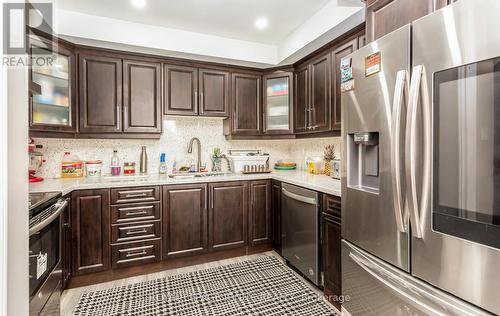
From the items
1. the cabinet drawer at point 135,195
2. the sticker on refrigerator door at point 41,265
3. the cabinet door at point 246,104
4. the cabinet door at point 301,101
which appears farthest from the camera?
the cabinet door at point 246,104

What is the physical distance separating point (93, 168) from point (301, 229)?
2285 millimetres

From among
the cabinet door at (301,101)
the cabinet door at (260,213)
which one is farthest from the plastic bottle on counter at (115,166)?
the cabinet door at (301,101)

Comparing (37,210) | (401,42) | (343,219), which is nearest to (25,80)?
(37,210)

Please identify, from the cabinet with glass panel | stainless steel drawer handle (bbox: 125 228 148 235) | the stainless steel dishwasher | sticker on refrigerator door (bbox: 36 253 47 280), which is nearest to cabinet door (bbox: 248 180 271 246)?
the stainless steel dishwasher

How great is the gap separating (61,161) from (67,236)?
986 mm

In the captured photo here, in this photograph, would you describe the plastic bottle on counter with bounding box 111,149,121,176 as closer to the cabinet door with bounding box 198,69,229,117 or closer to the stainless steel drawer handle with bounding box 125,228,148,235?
the stainless steel drawer handle with bounding box 125,228,148,235

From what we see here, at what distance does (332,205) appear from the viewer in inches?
79.6

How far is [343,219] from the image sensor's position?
1660 mm

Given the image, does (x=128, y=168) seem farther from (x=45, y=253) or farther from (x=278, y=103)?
(x=278, y=103)

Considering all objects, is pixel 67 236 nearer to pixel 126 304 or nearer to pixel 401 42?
pixel 126 304

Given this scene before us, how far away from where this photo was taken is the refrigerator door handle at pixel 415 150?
107 cm

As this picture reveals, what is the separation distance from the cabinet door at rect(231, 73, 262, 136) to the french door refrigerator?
192cm

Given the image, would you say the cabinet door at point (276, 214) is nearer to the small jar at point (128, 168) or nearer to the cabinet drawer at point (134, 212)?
the cabinet drawer at point (134, 212)

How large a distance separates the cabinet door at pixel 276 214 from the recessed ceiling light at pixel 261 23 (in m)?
1.70
